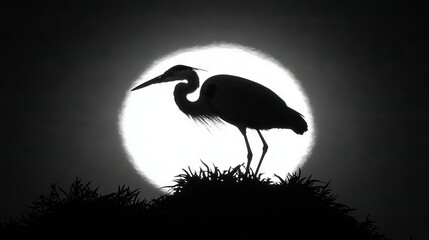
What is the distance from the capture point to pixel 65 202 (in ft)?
19.4

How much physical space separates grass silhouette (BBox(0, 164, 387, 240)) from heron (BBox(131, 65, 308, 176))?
4.08m

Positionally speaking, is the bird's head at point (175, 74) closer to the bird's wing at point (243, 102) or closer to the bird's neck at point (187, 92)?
the bird's neck at point (187, 92)

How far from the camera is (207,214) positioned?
6074 millimetres

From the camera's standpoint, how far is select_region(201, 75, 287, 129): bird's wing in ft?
36.1

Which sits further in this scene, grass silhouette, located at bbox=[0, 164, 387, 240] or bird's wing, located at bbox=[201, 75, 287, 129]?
bird's wing, located at bbox=[201, 75, 287, 129]

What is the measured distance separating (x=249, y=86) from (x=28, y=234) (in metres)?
6.62

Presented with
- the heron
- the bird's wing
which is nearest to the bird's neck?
the heron

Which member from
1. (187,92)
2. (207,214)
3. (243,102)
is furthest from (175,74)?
(207,214)

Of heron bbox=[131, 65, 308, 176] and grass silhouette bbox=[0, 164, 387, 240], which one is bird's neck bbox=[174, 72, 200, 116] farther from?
grass silhouette bbox=[0, 164, 387, 240]

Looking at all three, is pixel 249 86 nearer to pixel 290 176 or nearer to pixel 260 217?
pixel 290 176

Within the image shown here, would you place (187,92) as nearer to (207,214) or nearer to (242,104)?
(242,104)

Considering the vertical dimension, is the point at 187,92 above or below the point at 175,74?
below

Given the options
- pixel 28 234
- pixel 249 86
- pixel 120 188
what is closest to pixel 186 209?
pixel 120 188

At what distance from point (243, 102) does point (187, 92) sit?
152cm
